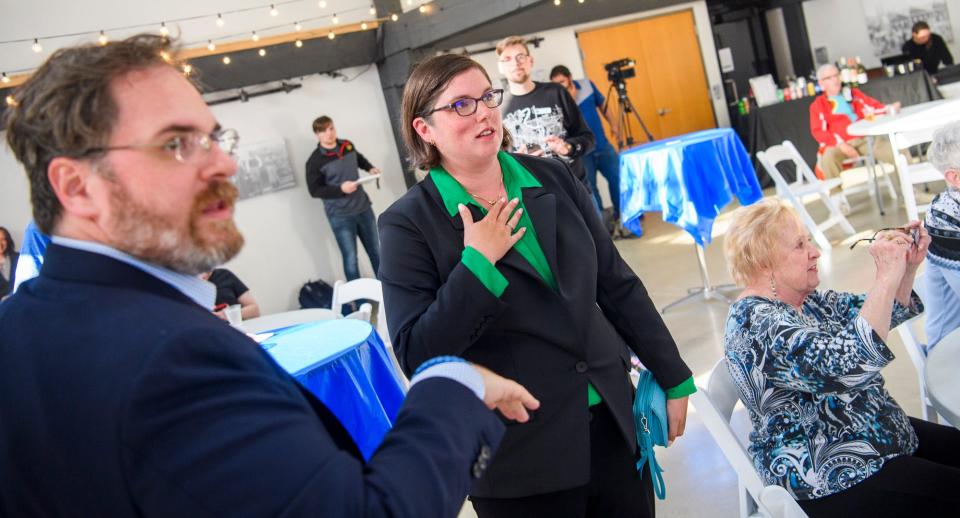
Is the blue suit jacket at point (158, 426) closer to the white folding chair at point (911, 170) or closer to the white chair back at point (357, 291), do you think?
the white chair back at point (357, 291)

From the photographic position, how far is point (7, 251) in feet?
21.2

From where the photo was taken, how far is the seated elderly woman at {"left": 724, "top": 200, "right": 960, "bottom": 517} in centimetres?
178

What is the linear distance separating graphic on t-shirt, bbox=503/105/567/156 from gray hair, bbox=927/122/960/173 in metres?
2.36

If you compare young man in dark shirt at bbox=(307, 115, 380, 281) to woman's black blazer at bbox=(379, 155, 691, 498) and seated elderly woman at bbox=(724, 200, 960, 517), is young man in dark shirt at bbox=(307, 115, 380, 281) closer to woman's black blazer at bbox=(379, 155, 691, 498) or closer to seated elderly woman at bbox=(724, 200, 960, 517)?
seated elderly woman at bbox=(724, 200, 960, 517)

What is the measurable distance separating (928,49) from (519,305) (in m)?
11.0

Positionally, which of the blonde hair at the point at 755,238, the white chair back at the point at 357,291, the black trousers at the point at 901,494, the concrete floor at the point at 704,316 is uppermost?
the blonde hair at the point at 755,238

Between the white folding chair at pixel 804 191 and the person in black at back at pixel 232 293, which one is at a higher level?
the person in black at back at pixel 232 293

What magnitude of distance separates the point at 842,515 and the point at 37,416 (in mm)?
1642

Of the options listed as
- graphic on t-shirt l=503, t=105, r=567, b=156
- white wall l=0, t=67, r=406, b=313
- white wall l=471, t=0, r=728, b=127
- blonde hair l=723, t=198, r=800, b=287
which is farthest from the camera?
white wall l=471, t=0, r=728, b=127

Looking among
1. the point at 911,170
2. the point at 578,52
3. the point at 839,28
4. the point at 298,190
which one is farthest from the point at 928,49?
the point at 298,190

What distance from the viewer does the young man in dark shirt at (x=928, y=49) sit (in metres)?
10.5

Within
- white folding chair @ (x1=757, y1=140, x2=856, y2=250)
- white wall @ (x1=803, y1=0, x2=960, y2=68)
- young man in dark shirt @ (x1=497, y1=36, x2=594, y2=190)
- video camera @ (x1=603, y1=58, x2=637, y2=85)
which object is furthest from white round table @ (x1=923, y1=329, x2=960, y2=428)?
white wall @ (x1=803, y1=0, x2=960, y2=68)

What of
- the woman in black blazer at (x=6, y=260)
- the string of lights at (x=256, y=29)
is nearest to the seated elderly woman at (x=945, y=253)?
the string of lights at (x=256, y=29)

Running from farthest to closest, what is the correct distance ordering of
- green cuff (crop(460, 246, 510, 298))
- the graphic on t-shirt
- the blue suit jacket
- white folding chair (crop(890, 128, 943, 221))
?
white folding chair (crop(890, 128, 943, 221)) < the graphic on t-shirt < green cuff (crop(460, 246, 510, 298)) < the blue suit jacket
